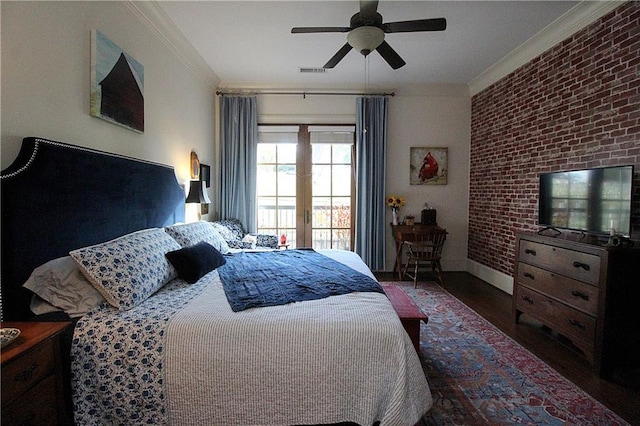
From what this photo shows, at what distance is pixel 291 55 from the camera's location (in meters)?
3.54

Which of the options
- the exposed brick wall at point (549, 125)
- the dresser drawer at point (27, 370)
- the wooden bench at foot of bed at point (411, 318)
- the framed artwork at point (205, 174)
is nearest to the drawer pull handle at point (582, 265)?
the exposed brick wall at point (549, 125)

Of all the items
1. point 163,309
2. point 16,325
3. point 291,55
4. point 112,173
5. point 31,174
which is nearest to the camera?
point 16,325

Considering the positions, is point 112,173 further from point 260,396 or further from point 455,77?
point 455,77

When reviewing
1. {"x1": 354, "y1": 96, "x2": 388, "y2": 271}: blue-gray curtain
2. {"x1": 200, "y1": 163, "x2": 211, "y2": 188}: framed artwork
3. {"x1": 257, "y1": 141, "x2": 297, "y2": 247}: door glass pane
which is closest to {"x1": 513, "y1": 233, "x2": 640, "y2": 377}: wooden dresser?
{"x1": 354, "y1": 96, "x2": 388, "y2": 271}: blue-gray curtain

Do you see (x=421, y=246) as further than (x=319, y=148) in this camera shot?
No

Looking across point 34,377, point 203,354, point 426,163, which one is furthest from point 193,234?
point 426,163

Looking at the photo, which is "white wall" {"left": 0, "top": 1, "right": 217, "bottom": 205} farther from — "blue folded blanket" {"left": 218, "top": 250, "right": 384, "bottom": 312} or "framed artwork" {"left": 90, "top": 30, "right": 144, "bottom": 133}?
"blue folded blanket" {"left": 218, "top": 250, "right": 384, "bottom": 312}

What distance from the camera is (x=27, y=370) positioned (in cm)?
108

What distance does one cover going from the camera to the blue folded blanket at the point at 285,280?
1.73 m

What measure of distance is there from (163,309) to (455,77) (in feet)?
15.0

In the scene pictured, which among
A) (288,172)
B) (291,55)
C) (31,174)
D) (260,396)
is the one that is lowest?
(260,396)

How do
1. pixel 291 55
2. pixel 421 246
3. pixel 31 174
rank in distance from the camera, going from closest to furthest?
pixel 31 174
pixel 291 55
pixel 421 246

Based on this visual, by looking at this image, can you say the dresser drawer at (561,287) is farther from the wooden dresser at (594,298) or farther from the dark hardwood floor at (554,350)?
the dark hardwood floor at (554,350)

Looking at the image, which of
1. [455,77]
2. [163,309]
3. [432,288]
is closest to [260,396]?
[163,309]
